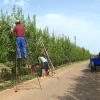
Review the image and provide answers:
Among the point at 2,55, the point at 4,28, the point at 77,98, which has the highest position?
the point at 4,28

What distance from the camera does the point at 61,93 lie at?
50.7 feet

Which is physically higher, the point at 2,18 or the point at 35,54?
the point at 2,18

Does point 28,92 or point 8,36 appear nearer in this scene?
point 28,92

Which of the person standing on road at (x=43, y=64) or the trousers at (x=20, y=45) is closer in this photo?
the trousers at (x=20, y=45)

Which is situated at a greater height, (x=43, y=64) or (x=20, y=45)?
(x=20, y=45)

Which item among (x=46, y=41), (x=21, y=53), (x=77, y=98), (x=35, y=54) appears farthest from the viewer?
(x=46, y=41)

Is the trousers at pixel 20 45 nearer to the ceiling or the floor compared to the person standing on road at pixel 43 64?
nearer to the ceiling

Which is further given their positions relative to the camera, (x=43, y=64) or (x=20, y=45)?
(x=43, y=64)

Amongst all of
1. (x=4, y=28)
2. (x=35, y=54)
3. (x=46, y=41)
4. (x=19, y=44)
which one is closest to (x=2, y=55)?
(x=4, y=28)

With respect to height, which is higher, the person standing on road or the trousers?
the trousers

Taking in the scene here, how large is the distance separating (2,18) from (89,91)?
8.04 metres

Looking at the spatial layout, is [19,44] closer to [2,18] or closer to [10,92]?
[10,92]

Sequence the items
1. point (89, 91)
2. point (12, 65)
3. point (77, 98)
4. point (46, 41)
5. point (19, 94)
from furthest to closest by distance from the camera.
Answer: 1. point (46, 41)
2. point (12, 65)
3. point (89, 91)
4. point (19, 94)
5. point (77, 98)

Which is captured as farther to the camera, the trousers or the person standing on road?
the person standing on road
